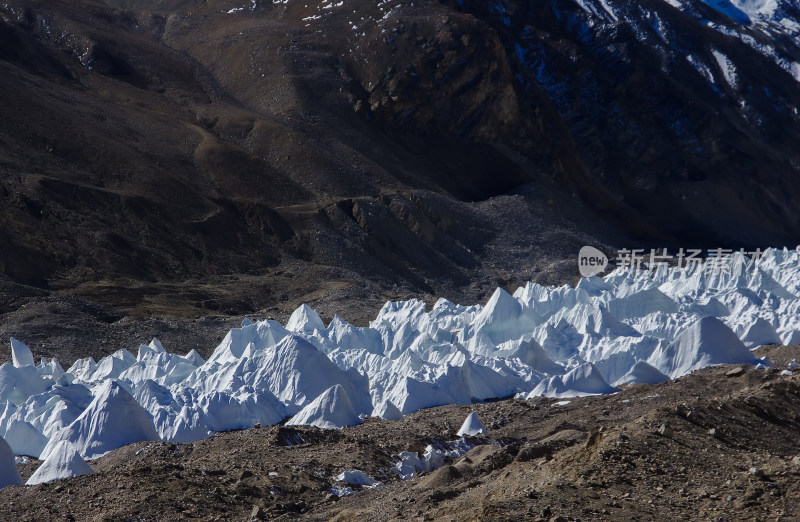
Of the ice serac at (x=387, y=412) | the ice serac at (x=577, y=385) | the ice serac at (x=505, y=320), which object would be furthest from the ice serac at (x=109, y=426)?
the ice serac at (x=505, y=320)

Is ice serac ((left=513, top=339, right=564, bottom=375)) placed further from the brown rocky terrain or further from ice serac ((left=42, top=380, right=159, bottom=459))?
ice serac ((left=42, top=380, right=159, bottom=459))

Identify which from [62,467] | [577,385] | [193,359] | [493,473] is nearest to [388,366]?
[577,385]

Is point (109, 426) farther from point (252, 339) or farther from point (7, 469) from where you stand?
point (252, 339)

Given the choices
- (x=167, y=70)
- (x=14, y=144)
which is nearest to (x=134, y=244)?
(x=14, y=144)

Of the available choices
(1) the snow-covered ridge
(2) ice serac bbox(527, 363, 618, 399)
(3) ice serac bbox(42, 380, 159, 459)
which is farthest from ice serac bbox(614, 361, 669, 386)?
(3) ice serac bbox(42, 380, 159, 459)

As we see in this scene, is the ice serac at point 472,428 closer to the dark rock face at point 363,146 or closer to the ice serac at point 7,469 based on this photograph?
the ice serac at point 7,469
